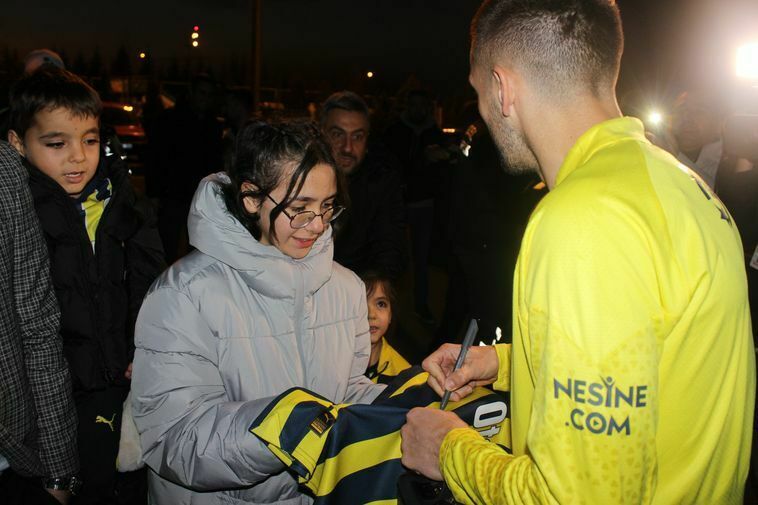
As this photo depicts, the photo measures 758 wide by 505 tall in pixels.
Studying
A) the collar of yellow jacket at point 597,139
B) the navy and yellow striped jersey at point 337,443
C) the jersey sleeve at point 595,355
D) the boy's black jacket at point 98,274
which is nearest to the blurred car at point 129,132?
the boy's black jacket at point 98,274

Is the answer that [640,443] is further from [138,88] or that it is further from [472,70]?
[138,88]

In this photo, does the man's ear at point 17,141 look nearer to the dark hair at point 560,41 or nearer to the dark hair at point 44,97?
the dark hair at point 44,97

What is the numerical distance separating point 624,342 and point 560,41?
844 millimetres

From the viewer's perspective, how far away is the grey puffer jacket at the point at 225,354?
2.09 meters

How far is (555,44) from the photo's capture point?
69.2 inches

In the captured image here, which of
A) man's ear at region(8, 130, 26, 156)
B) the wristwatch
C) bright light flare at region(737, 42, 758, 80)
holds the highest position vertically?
bright light flare at region(737, 42, 758, 80)

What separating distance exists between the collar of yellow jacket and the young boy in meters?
2.21

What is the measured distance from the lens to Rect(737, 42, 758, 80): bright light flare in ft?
16.3

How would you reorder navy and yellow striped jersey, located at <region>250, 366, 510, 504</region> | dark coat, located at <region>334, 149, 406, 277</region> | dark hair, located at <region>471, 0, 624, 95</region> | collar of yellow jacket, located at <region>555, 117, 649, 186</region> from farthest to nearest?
dark coat, located at <region>334, 149, 406, 277</region> < navy and yellow striped jersey, located at <region>250, 366, 510, 504</region> < dark hair, located at <region>471, 0, 624, 95</region> < collar of yellow jacket, located at <region>555, 117, 649, 186</region>

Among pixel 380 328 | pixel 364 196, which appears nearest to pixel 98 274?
pixel 380 328

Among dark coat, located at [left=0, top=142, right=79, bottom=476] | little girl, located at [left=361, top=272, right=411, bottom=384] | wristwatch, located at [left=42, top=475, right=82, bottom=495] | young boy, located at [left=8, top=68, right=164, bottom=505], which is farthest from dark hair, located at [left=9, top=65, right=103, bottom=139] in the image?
little girl, located at [left=361, top=272, right=411, bottom=384]

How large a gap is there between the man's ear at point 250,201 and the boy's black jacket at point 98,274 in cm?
99

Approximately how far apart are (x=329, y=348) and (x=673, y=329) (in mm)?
1340

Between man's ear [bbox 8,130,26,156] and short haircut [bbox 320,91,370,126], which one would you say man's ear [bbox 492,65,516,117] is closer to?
man's ear [bbox 8,130,26,156]
